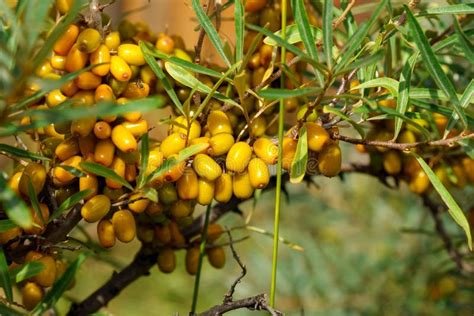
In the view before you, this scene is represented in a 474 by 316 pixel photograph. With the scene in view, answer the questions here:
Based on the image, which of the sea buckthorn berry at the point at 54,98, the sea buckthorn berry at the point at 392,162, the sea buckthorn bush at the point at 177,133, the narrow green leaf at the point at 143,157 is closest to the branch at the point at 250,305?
the sea buckthorn bush at the point at 177,133

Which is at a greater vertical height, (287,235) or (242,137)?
(242,137)

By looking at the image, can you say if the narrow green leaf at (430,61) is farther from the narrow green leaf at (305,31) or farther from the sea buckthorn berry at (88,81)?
the sea buckthorn berry at (88,81)

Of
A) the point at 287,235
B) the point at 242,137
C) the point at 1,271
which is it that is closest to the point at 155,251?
the point at 242,137

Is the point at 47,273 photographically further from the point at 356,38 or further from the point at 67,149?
the point at 356,38

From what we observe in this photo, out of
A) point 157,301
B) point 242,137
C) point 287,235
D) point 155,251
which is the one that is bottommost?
point 157,301

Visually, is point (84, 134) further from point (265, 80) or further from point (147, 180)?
point (265, 80)

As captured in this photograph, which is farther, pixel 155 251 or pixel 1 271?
pixel 155 251

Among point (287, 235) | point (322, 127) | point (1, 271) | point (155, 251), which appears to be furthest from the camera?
point (287, 235)

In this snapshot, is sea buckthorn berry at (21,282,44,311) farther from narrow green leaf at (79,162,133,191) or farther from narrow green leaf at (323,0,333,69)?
narrow green leaf at (323,0,333,69)
